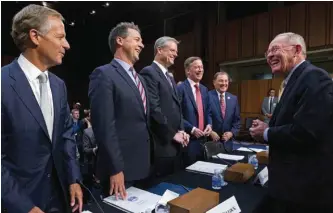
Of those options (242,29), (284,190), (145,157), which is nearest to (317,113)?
(284,190)

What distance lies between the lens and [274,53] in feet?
4.84

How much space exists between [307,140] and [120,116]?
3.33ft

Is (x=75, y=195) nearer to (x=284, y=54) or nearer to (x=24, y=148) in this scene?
(x=24, y=148)

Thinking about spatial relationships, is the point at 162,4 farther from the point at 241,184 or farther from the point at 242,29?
the point at 241,184

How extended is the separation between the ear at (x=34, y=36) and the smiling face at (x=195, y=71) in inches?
80.7

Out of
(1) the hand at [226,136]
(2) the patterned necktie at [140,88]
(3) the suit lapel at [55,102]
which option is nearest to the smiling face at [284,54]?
(2) the patterned necktie at [140,88]

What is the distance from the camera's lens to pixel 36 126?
99 centimetres

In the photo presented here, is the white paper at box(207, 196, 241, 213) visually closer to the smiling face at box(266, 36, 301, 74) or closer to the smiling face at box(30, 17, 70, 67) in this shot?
the smiling face at box(266, 36, 301, 74)

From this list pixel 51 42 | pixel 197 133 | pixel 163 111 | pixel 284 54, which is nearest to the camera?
pixel 51 42

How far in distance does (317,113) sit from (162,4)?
312 inches

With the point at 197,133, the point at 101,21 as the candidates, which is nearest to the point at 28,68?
the point at 197,133

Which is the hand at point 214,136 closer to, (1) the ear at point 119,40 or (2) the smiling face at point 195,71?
(2) the smiling face at point 195,71

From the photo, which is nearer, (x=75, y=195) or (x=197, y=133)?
(x=75, y=195)

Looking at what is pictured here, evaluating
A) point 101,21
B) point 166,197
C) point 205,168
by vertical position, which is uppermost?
point 101,21
